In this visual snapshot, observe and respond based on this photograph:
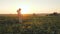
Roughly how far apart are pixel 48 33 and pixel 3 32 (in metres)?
2.14

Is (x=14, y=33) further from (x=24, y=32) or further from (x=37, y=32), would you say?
(x=37, y=32)

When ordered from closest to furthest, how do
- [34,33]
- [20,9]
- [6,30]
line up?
[34,33]
[6,30]
[20,9]

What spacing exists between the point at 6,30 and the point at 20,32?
0.82 metres

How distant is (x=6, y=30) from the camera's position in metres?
8.08

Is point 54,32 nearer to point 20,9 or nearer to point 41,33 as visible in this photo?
point 41,33

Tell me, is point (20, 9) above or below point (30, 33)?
above

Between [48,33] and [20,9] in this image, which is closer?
[48,33]

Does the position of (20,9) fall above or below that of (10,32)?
above

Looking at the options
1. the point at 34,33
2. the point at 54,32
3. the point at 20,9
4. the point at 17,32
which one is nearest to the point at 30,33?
the point at 34,33

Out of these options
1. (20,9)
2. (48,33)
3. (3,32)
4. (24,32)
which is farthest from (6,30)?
(20,9)

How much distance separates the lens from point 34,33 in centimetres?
753

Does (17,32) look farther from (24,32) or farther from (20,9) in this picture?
(20,9)

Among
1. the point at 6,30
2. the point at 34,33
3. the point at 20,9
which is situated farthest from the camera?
the point at 20,9

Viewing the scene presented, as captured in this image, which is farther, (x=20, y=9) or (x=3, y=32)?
(x=20, y=9)
